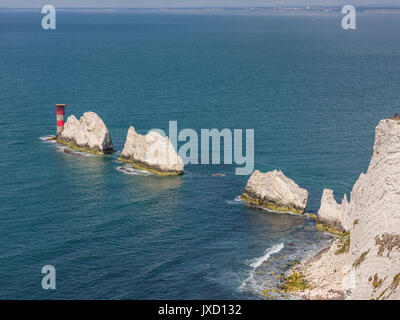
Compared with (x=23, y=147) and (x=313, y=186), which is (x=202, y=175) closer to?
(x=313, y=186)

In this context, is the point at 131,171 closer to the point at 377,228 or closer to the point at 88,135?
the point at 88,135

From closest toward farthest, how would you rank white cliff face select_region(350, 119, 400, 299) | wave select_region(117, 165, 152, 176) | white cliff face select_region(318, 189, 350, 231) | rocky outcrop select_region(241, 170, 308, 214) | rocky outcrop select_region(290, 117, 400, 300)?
white cliff face select_region(350, 119, 400, 299) → rocky outcrop select_region(290, 117, 400, 300) → white cliff face select_region(318, 189, 350, 231) → rocky outcrop select_region(241, 170, 308, 214) → wave select_region(117, 165, 152, 176)

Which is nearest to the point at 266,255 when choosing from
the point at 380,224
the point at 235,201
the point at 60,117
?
the point at 380,224

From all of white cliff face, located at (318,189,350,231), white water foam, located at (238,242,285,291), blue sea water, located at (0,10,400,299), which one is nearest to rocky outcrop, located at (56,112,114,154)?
blue sea water, located at (0,10,400,299)

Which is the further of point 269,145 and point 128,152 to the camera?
point 269,145

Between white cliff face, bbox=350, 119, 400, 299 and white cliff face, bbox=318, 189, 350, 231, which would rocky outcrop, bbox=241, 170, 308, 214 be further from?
white cliff face, bbox=350, 119, 400, 299

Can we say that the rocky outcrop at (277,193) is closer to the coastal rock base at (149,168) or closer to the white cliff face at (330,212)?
the white cliff face at (330,212)
